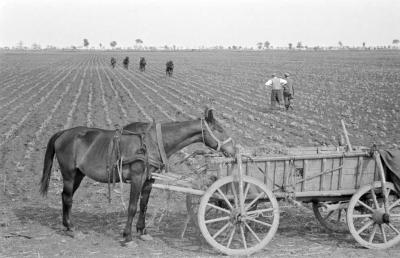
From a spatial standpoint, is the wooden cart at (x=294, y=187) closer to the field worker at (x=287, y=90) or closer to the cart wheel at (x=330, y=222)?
the cart wheel at (x=330, y=222)

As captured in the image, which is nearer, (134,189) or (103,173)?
(134,189)

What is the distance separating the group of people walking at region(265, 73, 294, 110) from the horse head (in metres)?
13.5

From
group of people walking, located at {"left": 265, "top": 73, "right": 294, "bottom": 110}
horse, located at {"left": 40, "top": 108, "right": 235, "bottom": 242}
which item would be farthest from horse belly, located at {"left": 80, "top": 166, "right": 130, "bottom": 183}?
group of people walking, located at {"left": 265, "top": 73, "right": 294, "bottom": 110}

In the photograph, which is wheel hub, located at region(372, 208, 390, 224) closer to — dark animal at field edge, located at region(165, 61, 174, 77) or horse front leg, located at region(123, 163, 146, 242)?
horse front leg, located at region(123, 163, 146, 242)

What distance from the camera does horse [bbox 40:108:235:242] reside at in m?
6.25

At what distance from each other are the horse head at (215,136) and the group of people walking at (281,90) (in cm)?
1349

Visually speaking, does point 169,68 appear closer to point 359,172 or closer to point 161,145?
point 161,145

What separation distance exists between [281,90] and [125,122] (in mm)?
6774

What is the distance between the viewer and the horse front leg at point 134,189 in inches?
249

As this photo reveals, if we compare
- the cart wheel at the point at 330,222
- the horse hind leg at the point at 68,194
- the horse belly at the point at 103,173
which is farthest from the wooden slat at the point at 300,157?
the horse hind leg at the point at 68,194

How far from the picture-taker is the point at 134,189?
634cm

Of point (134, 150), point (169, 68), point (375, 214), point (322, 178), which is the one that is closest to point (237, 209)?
point (322, 178)

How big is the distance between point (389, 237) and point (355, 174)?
1139 millimetres

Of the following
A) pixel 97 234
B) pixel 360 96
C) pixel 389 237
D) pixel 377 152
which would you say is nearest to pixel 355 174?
pixel 377 152
